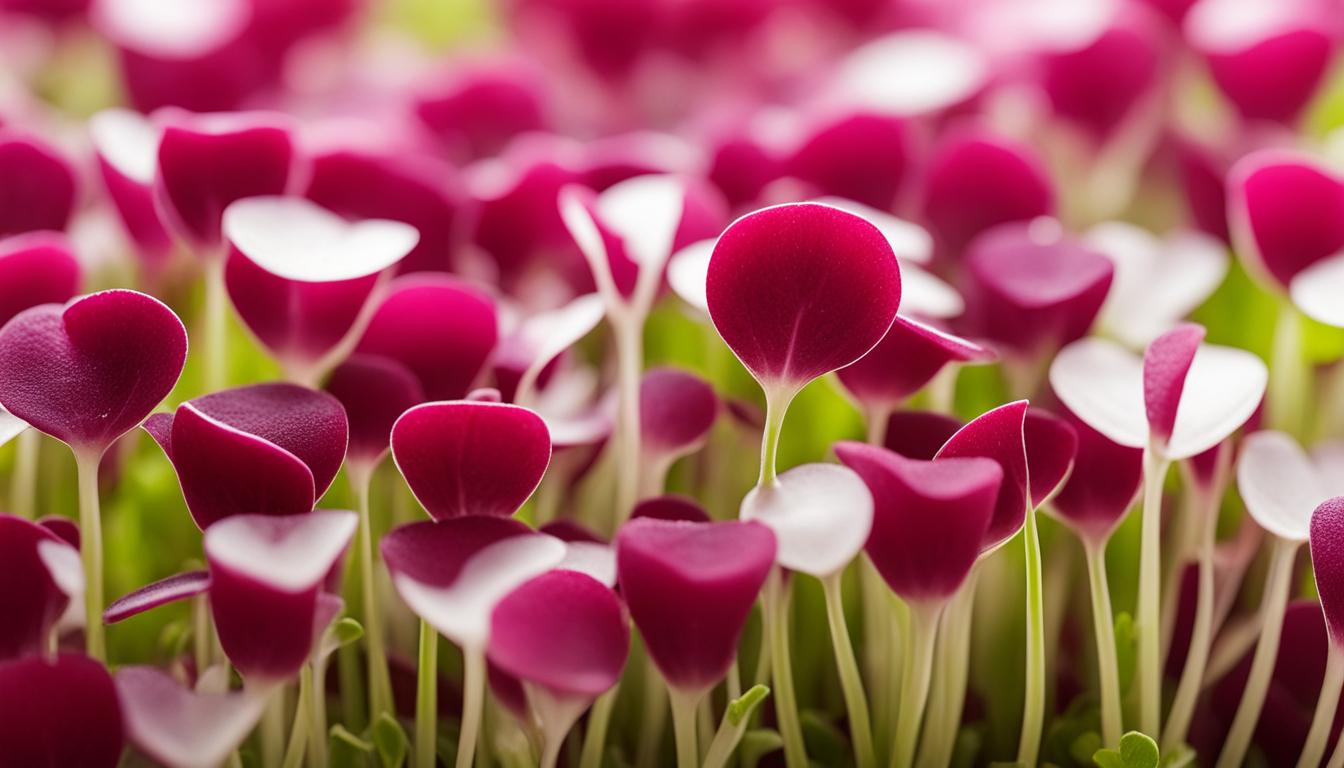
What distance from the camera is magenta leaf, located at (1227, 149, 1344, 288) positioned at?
540 millimetres

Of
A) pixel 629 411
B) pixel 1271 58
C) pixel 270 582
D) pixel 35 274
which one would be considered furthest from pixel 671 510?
pixel 1271 58

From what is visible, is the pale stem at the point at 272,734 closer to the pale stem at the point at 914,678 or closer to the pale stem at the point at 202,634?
the pale stem at the point at 202,634

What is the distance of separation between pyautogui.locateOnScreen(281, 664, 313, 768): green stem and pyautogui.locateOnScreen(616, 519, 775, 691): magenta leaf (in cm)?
12

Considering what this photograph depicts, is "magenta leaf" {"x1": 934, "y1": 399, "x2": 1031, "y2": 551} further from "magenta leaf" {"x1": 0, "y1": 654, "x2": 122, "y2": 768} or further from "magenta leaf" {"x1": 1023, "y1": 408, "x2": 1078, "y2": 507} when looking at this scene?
"magenta leaf" {"x1": 0, "y1": 654, "x2": 122, "y2": 768}

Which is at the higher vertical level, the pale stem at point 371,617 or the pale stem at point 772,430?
the pale stem at point 772,430

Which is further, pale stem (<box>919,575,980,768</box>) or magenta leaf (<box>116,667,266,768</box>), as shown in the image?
pale stem (<box>919,575,980,768</box>)

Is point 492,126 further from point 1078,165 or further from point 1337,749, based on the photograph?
point 1337,749

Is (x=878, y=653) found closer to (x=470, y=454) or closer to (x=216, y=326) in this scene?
(x=470, y=454)

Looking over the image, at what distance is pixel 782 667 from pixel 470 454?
0.14 m

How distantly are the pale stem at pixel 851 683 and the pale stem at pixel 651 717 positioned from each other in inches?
2.8

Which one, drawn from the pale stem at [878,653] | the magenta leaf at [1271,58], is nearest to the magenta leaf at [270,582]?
the pale stem at [878,653]

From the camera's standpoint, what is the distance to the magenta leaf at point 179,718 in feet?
1.10

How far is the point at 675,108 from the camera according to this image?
0.94m

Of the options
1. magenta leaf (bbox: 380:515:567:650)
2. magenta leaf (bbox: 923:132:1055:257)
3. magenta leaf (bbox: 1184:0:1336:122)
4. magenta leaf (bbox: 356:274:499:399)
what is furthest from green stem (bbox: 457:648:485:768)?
magenta leaf (bbox: 1184:0:1336:122)
